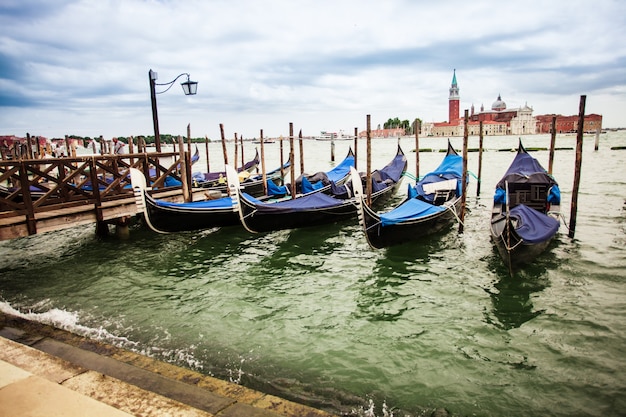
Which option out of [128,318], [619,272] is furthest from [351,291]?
[619,272]

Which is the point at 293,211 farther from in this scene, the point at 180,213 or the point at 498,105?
Result: the point at 498,105

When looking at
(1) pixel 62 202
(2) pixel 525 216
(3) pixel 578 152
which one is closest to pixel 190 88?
(1) pixel 62 202

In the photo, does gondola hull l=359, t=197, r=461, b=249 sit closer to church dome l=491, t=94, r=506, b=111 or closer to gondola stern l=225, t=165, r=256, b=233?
gondola stern l=225, t=165, r=256, b=233

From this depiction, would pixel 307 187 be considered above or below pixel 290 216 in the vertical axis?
above

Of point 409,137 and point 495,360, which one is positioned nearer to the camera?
point 495,360

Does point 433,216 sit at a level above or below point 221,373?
above

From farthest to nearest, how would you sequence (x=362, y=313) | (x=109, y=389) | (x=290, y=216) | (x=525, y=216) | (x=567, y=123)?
(x=567, y=123)
(x=290, y=216)
(x=525, y=216)
(x=362, y=313)
(x=109, y=389)

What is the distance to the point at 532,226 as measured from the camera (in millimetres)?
5141

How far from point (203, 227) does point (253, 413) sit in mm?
5309

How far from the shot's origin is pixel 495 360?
10.3ft

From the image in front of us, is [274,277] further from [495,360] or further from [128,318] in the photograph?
[495,360]

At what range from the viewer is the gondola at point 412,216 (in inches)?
219

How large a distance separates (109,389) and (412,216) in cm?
493

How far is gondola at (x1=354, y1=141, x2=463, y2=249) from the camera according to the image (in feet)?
18.2
